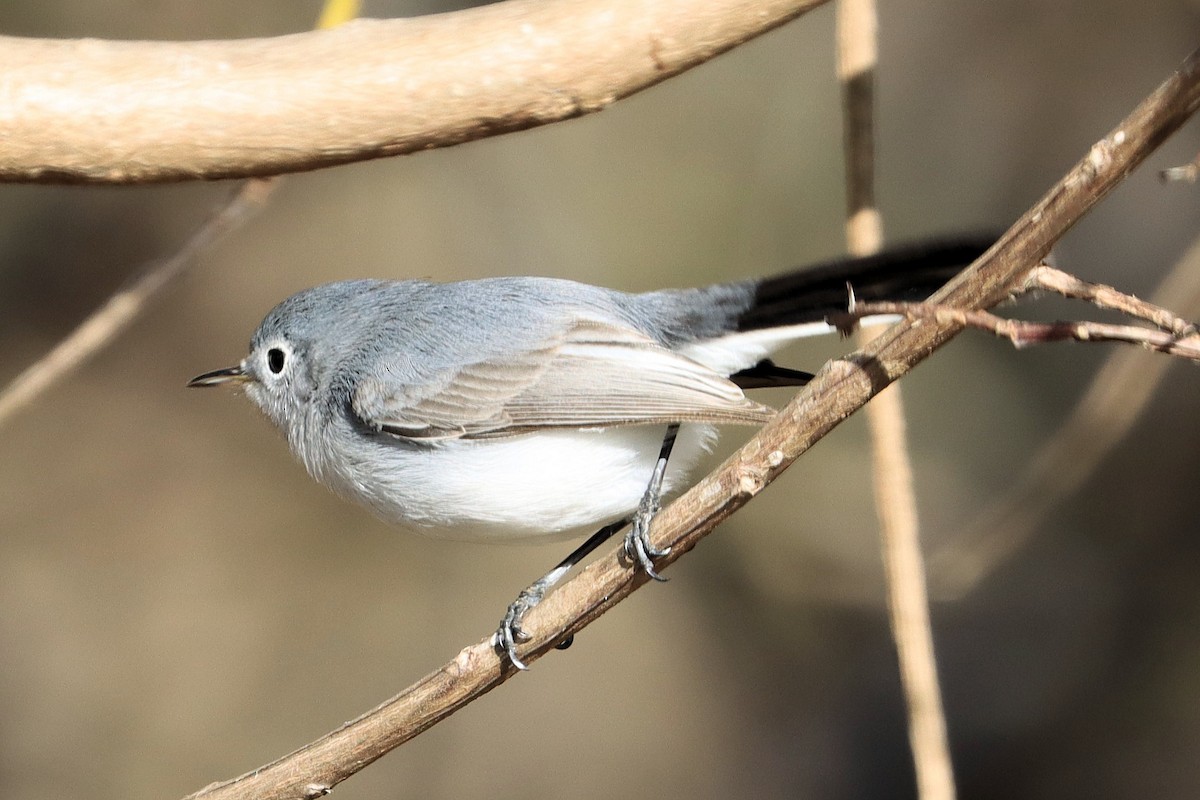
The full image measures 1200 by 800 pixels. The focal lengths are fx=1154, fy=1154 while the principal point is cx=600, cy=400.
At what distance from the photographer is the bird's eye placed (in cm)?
212

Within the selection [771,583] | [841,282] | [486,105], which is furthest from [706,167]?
[486,105]

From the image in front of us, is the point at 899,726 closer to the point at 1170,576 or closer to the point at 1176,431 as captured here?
the point at 1170,576

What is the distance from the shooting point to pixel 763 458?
4.03ft

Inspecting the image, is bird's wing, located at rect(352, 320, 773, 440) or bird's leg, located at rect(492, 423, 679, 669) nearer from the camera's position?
bird's leg, located at rect(492, 423, 679, 669)

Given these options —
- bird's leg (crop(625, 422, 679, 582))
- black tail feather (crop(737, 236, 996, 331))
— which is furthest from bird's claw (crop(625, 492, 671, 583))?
black tail feather (crop(737, 236, 996, 331))

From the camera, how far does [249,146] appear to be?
1196mm

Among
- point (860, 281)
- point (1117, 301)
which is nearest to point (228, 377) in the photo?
point (860, 281)

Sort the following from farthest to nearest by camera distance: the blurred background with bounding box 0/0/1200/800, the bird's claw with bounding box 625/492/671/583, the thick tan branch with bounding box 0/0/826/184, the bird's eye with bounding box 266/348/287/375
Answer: the blurred background with bounding box 0/0/1200/800 < the bird's eye with bounding box 266/348/287/375 < the bird's claw with bounding box 625/492/671/583 < the thick tan branch with bounding box 0/0/826/184

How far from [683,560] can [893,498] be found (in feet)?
8.44

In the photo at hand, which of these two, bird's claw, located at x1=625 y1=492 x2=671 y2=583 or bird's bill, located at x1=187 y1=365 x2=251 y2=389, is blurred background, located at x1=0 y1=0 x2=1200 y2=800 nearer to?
bird's bill, located at x1=187 y1=365 x2=251 y2=389

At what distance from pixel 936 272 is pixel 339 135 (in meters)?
0.81

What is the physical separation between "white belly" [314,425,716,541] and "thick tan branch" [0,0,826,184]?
69 cm

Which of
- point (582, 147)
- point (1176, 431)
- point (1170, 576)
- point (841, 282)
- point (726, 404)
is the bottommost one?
point (726, 404)

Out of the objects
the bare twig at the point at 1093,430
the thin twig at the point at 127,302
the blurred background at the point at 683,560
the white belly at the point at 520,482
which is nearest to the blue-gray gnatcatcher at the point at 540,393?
the white belly at the point at 520,482
